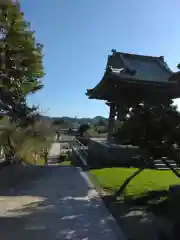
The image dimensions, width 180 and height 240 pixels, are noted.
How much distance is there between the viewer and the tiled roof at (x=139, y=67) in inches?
536

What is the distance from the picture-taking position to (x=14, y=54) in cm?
1369

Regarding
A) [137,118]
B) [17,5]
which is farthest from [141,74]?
[137,118]

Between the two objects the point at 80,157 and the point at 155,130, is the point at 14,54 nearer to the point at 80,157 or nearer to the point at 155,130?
the point at 80,157

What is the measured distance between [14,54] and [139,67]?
22.7ft

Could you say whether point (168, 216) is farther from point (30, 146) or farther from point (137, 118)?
point (30, 146)

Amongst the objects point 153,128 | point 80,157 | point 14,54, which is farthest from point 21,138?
point 153,128

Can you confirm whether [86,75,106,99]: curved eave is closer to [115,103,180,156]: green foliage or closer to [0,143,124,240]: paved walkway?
[0,143,124,240]: paved walkway

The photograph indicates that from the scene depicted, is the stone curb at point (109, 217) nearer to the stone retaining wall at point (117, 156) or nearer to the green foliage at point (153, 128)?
the green foliage at point (153, 128)

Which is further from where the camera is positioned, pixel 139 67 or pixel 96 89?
pixel 139 67

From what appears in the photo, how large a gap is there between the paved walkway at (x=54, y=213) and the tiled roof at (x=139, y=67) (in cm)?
656

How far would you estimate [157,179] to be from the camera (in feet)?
32.1

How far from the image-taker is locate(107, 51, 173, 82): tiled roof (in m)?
13.6

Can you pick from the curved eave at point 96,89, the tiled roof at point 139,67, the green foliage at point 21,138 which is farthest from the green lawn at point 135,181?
the curved eave at point 96,89

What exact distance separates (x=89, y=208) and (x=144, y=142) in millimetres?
2031
